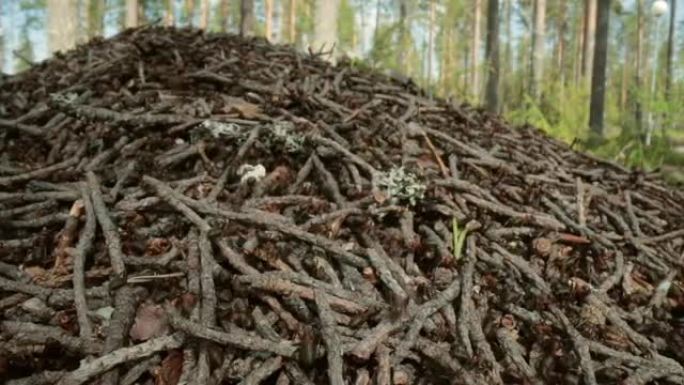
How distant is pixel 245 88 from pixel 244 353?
1.46m

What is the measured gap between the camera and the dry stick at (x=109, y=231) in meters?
1.34

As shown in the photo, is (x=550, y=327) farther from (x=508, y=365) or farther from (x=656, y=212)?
(x=656, y=212)

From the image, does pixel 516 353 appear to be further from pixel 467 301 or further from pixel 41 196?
pixel 41 196

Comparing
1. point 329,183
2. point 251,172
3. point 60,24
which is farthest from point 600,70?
point 251,172

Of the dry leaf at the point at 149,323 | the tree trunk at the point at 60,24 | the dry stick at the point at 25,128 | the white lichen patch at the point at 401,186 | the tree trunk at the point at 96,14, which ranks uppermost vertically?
the tree trunk at the point at 96,14

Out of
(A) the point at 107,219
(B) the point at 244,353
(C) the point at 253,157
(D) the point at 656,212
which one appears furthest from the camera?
(D) the point at 656,212

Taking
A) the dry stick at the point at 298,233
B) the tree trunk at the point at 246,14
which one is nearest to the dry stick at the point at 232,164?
the dry stick at the point at 298,233

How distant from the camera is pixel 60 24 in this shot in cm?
568

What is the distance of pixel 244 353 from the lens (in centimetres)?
119

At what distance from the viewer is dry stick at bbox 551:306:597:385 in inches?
49.4

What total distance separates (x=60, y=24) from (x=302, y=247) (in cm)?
547

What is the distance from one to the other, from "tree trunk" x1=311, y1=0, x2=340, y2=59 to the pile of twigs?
157 inches

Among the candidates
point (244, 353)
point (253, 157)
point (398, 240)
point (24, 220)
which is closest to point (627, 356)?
point (398, 240)

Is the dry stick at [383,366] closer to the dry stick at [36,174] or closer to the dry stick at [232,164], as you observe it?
the dry stick at [232,164]
